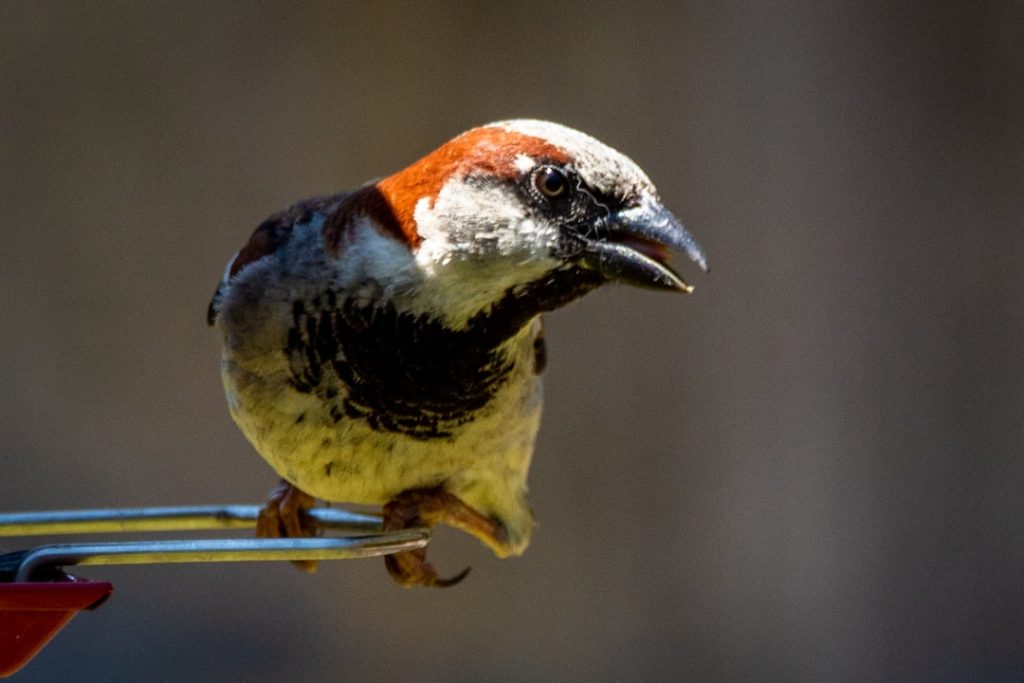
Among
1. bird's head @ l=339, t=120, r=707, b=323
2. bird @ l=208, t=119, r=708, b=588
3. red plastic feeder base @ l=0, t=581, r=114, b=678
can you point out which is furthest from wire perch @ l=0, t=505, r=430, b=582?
bird's head @ l=339, t=120, r=707, b=323

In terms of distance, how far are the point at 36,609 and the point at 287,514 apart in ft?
3.17

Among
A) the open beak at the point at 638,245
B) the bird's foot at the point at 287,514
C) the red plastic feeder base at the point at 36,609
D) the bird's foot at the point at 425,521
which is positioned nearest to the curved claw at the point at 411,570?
the bird's foot at the point at 425,521

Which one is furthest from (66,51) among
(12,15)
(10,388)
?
(10,388)

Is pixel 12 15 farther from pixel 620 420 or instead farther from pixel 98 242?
pixel 620 420

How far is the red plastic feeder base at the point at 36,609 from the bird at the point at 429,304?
0.61 meters

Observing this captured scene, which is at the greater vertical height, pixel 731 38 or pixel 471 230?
pixel 731 38

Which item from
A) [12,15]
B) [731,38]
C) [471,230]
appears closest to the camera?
[471,230]

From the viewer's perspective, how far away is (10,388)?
366 cm

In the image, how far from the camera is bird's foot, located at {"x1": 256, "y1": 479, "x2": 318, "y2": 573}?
2109 millimetres

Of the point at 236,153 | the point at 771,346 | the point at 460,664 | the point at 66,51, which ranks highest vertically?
the point at 66,51

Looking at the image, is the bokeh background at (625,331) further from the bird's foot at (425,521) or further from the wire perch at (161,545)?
the wire perch at (161,545)

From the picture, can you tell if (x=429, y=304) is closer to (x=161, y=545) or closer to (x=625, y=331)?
(x=161, y=545)

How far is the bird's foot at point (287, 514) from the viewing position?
6.92 feet

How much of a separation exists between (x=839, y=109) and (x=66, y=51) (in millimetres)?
2441
